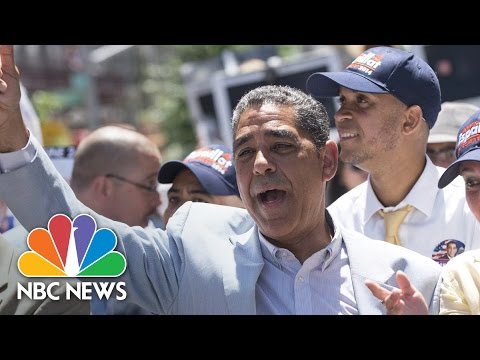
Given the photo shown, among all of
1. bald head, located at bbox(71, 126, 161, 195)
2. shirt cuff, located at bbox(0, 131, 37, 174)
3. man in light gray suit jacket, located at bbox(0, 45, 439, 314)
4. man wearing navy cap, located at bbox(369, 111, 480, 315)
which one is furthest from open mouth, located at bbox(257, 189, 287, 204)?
bald head, located at bbox(71, 126, 161, 195)

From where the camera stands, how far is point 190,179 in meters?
3.26

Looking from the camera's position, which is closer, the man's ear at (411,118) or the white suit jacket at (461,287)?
the white suit jacket at (461,287)

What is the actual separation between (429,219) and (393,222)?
0.38 feet

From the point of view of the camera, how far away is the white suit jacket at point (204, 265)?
2436 millimetres

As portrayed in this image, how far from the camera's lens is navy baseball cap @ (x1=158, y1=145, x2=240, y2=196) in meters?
3.21

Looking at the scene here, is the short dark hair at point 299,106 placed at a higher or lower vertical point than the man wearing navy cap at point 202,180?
higher

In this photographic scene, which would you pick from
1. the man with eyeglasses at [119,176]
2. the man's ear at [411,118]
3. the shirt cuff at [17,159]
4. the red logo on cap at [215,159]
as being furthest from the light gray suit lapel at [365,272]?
the man with eyeglasses at [119,176]

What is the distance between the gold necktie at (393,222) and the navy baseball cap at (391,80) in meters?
0.31

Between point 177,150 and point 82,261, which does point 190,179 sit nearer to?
point 82,261

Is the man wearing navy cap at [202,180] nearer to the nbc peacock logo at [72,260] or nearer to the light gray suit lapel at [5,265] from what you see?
the nbc peacock logo at [72,260]

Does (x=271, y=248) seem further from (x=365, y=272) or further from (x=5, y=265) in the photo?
(x=5, y=265)

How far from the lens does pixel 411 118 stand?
9.26 ft
